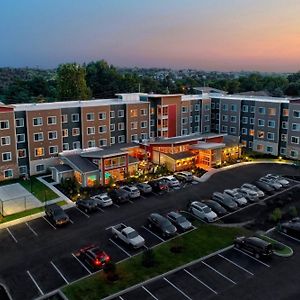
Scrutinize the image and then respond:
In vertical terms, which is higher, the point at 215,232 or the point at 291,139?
the point at 291,139

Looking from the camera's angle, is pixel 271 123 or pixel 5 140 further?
pixel 271 123

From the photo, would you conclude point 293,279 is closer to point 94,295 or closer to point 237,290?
point 237,290

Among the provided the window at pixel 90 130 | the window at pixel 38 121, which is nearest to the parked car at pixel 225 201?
the window at pixel 90 130

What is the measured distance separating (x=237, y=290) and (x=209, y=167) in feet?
123

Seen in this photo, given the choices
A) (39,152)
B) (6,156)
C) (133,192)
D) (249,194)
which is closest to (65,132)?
(39,152)

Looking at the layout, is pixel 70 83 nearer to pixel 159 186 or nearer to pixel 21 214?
pixel 159 186

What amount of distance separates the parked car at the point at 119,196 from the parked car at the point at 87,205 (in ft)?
10.6

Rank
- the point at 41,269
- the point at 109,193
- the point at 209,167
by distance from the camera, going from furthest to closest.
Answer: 1. the point at 209,167
2. the point at 109,193
3. the point at 41,269

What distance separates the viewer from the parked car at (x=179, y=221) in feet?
134

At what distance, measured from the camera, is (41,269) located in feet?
109

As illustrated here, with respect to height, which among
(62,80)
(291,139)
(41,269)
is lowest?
(41,269)

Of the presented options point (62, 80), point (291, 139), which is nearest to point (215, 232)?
point (291, 139)

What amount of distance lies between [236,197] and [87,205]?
20.3 metres

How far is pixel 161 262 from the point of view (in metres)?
33.9
